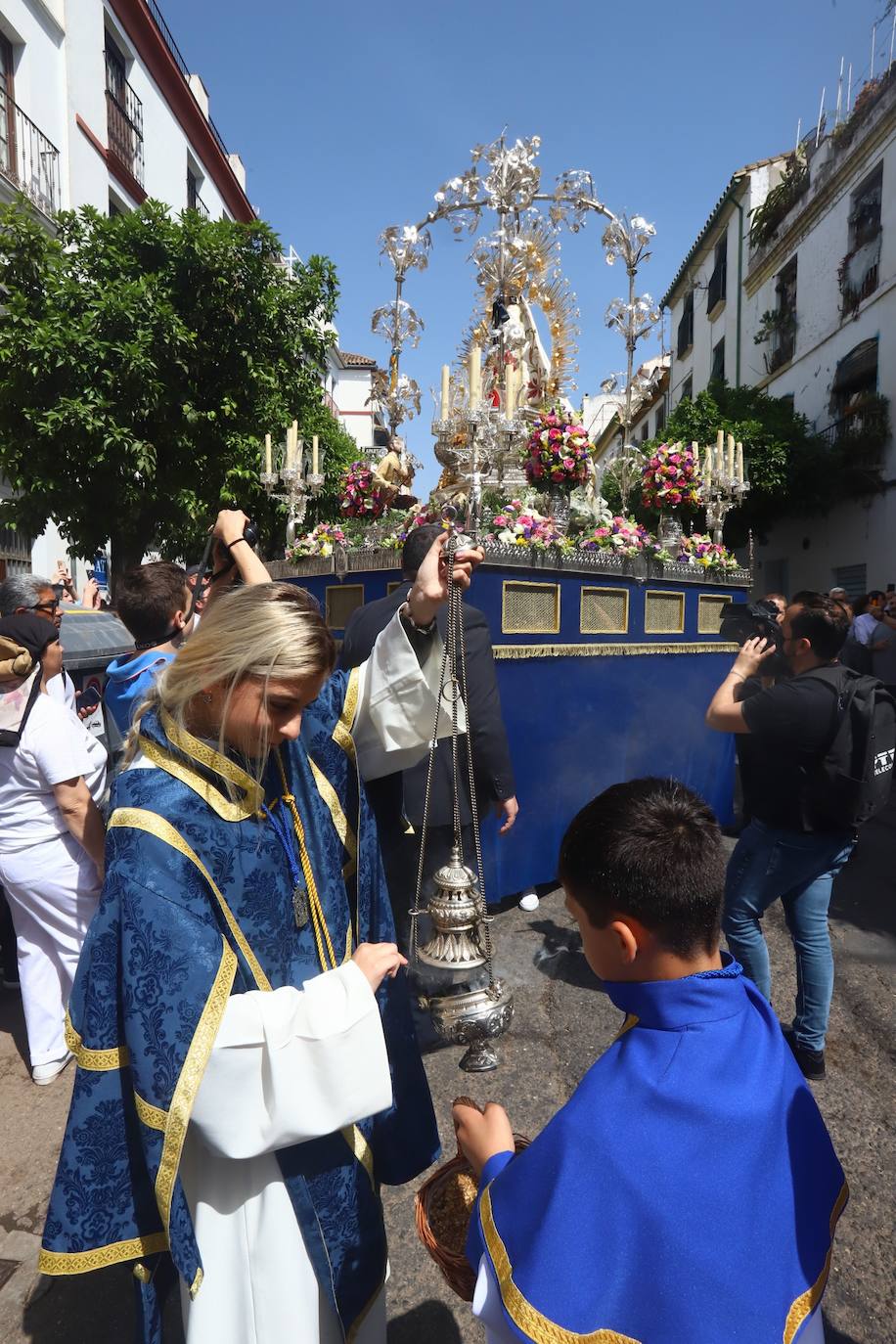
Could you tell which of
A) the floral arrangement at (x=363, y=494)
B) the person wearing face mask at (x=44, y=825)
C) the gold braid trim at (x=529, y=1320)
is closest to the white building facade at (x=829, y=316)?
the floral arrangement at (x=363, y=494)

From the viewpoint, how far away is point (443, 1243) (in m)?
1.40

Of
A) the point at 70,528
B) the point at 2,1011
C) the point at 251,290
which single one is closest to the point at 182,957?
the point at 2,1011

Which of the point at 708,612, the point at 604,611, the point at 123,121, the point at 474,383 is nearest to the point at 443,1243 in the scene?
the point at 604,611

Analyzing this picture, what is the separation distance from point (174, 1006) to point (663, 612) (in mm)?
4758

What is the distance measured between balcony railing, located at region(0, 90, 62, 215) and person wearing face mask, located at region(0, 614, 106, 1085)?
11.3 m

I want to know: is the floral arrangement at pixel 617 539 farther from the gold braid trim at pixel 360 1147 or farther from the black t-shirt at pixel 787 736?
the gold braid trim at pixel 360 1147

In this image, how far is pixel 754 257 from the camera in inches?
718

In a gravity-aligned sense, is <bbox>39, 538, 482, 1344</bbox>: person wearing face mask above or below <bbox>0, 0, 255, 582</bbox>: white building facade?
below

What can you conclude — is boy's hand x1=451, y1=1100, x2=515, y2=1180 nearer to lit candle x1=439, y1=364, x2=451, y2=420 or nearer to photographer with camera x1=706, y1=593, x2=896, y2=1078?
photographer with camera x1=706, y1=593, x2=896, y2=1078

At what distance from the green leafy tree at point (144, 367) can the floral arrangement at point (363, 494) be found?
16.3 feet

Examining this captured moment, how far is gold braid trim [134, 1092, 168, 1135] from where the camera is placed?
3.97 feet

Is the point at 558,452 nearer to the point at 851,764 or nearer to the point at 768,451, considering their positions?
the point at 851,764

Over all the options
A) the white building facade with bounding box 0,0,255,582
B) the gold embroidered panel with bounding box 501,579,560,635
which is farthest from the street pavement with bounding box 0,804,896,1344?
the white building facade with bounding box 0,0,255,582

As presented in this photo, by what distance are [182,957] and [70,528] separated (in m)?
10.4
